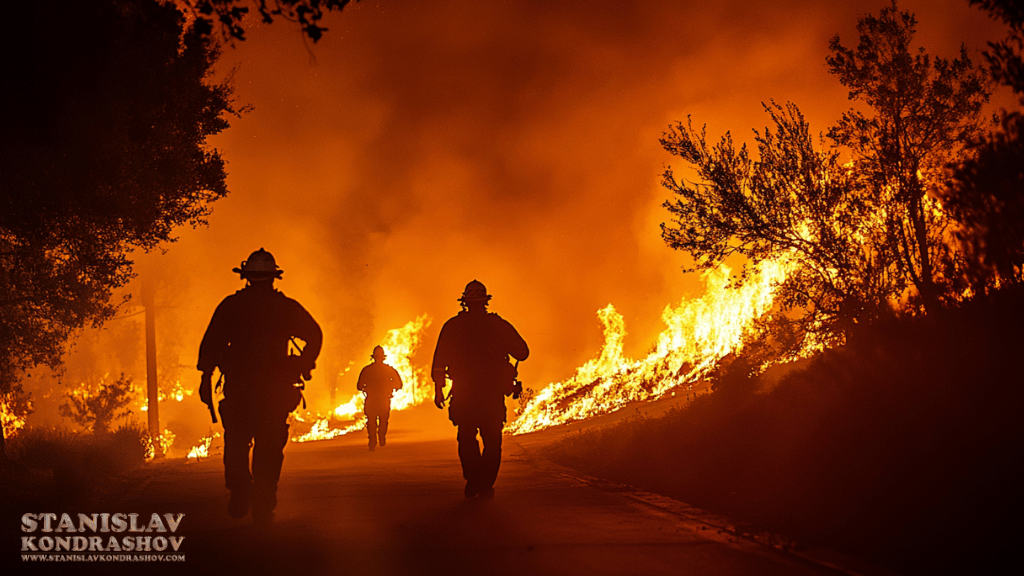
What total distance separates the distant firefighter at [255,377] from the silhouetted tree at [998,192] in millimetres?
6660

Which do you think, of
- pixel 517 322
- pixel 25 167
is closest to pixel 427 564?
pixel 25 167

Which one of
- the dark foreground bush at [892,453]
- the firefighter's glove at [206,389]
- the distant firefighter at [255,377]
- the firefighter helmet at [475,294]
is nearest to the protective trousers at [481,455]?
the firefighter helmet at [475,294]

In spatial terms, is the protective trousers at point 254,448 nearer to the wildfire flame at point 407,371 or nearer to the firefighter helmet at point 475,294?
the firefighter helmet at point 475,294

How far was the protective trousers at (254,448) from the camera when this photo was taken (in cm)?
774

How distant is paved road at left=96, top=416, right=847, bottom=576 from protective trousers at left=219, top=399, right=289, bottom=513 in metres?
0.34

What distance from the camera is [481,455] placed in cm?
973

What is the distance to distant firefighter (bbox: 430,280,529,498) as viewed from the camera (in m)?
9.66

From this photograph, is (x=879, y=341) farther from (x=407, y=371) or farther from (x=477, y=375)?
(x=407, y=371)

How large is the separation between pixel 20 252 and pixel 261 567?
529 inches

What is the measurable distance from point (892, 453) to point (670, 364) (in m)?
18.6

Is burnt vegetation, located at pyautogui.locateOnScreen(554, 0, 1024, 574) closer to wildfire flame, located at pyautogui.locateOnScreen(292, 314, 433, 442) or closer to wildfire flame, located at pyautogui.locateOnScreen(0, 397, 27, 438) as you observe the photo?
wildfire flame, located at pyautogui.locateOnScreen(0, 397, 27, 438)

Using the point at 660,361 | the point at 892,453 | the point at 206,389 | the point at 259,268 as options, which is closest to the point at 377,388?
the point at 660,361

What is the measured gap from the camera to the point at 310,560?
5.95 meters

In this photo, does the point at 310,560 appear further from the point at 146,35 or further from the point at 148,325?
the point at 148,325
